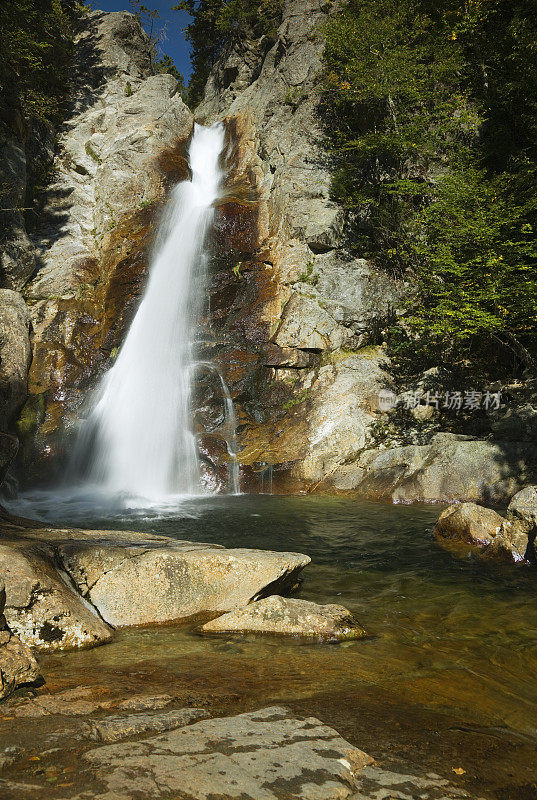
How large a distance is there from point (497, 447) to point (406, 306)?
742 centimetres

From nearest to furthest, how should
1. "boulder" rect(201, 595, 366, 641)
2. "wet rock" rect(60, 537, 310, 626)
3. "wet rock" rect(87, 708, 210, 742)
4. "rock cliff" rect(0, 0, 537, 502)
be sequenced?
"wet rock" rect(87, 708, 210, 742) < "boulder" rect(201, 595, 366, 641) < "wet rock" rect(60, 537, 310, 626) < "rock cliff" rect(0, 0, 537, 502)

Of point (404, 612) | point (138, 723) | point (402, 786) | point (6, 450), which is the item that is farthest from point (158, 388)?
point (402, 786)

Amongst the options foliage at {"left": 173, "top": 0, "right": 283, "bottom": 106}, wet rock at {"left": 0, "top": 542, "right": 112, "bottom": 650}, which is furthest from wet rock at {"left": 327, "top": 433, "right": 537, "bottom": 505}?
foliage at {"left": 173, "top": 0, "right": 283, "bottom": 106}

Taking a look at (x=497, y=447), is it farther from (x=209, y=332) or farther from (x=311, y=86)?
(x=311, y=86)

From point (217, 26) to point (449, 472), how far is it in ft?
114

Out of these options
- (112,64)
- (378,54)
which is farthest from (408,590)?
(112,64)

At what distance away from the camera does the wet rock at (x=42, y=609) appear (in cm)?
394

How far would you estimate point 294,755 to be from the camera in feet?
7.31

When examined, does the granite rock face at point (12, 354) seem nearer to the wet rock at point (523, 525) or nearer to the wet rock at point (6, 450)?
the wet rock at point (6, 450)

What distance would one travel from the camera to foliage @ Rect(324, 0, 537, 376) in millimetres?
13359

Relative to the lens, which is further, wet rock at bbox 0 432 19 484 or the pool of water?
wet rock at bbox 0 432 19 484

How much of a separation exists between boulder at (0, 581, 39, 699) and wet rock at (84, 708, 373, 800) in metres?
1.13

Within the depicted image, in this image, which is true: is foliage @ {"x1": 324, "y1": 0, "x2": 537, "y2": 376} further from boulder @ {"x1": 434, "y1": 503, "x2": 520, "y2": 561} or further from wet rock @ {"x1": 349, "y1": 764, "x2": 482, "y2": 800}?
wet rock @ {"x1": 349, "y1": 764, "x2": 482, "y2": 800}

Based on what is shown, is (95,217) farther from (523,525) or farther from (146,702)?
(146,702)
